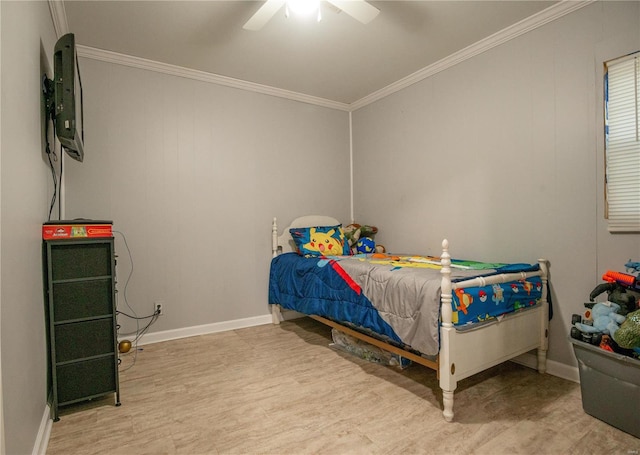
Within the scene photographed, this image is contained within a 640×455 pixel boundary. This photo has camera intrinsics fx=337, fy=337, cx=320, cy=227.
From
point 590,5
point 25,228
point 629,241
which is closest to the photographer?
point 25,228

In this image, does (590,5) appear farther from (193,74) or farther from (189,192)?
(189,192)

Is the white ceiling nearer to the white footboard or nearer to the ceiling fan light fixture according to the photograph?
the ceiling fan light fixture

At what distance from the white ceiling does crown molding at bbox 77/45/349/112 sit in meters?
0.05

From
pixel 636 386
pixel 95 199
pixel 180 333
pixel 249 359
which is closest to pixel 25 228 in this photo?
pixel 95 199

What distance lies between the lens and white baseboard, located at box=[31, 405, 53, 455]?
4.91 feet

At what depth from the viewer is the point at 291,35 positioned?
2691 millimetres

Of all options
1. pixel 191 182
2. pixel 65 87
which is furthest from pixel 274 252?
pixel 65 87

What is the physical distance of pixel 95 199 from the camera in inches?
113

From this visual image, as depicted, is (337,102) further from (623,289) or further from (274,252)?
(623,289)

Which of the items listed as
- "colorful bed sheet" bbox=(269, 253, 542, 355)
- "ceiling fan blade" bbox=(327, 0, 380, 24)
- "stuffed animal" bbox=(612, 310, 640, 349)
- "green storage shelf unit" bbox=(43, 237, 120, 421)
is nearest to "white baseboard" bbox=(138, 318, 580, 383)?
"colorful bed sheet" bbox=(269, 253, 542, 355)

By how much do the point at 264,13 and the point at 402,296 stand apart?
1942 mm

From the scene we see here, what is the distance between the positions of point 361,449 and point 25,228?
71.2 inches

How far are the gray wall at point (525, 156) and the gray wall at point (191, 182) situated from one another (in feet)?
4.37

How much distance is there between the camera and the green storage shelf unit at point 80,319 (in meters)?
1.82
